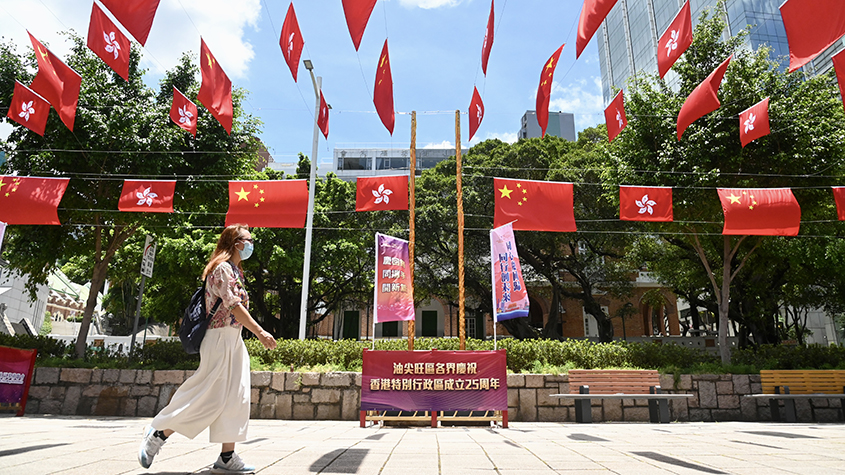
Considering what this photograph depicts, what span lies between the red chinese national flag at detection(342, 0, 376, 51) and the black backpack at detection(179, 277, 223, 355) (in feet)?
15.1

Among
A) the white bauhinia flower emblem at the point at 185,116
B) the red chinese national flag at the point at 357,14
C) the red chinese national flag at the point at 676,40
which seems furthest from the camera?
the white bauhinia flower emblem at the point at 185,116

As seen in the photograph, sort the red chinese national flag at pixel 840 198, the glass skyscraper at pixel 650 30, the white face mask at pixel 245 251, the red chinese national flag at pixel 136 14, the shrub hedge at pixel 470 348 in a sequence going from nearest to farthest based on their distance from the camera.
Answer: the white face mask at pixel 245 251
the red chinese national flag at pixel 136 14
the shrub hedge at pixel 470 348
the red chinese national flag at pixel 840 198
the glass skyscraper at pixel 650 30

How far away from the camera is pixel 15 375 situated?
8.58m

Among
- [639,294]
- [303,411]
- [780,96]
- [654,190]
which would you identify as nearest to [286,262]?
[303,411]

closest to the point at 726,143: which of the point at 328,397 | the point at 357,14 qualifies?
the point at 357,14

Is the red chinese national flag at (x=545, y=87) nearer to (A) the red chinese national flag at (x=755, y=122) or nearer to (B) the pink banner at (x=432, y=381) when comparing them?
(A) the red chinese national flag at (x=755, y=122)

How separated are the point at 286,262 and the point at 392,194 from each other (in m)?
9.94

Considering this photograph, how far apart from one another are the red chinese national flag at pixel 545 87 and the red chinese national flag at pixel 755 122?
3.74 m

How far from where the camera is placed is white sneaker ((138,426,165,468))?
9.42 feet

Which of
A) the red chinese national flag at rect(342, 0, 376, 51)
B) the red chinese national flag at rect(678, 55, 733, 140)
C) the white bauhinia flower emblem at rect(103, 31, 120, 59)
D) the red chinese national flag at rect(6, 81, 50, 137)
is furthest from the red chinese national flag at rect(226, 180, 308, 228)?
the red chinese national flag at rect(678, 55, 733, 140)

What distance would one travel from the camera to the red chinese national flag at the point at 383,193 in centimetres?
1055

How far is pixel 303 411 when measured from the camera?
859 cm

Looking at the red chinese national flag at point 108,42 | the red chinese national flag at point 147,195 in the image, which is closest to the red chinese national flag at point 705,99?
the red chinese national flag at point 108,42

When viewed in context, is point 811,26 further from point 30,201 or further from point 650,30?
point 650,30
